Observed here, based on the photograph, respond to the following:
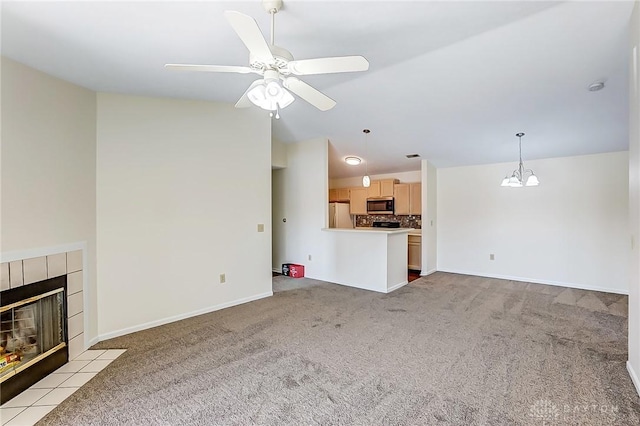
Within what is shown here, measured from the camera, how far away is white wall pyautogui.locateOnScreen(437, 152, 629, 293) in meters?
4.71

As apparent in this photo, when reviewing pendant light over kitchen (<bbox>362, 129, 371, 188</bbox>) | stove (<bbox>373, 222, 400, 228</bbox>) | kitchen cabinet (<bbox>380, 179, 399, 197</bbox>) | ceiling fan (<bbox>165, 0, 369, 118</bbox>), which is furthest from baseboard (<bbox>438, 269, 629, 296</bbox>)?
ceiling fan (<bbox>165, 0, 369, 118</bbox>)

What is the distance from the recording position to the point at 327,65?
1758 millimetres

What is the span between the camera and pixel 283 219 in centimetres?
618

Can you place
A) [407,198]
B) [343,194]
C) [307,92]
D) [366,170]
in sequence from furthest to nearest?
[343,194], [366,170], [407,198], [307,92]

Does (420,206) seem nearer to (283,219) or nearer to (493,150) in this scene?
(493,150)

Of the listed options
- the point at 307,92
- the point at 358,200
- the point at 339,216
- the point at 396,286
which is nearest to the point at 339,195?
the point at 358,200

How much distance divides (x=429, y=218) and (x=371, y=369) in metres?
4.34

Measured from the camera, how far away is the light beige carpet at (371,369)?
186 cm

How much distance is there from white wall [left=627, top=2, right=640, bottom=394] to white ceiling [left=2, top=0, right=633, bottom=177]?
0.97ft

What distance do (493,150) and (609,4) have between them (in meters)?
3.19

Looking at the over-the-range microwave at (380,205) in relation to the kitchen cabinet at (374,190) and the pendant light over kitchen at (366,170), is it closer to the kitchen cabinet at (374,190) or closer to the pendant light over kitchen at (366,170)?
the kitchen cabinet at (374,190)

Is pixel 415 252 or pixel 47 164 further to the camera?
pixel 415 252

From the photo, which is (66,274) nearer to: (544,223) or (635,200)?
(635,200)

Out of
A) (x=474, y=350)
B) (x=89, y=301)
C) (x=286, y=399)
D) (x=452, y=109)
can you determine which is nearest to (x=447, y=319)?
(x=474, y=350)
